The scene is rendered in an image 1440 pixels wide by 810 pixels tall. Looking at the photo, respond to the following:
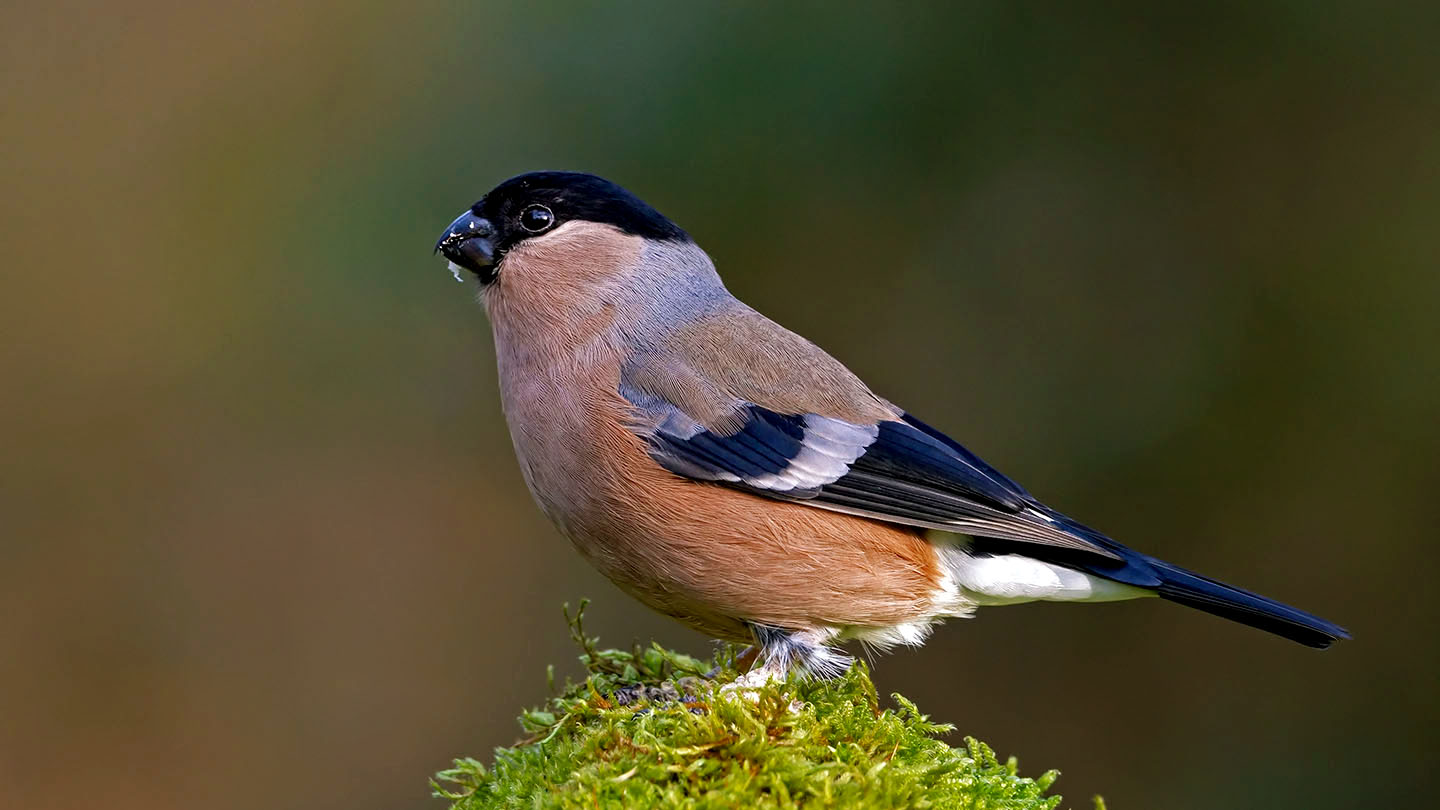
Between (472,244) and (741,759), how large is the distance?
2419 mm

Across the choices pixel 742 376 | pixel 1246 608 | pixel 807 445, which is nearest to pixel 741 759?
pixel 807 445

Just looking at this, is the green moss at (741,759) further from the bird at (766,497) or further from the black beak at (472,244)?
the black beak at (472,244)

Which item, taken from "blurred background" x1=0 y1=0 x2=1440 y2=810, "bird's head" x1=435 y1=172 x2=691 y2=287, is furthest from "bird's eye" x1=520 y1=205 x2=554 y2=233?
"blurred background" x1=0 y1=0 x2=1440 y2=810

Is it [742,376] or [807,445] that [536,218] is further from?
[807,445]

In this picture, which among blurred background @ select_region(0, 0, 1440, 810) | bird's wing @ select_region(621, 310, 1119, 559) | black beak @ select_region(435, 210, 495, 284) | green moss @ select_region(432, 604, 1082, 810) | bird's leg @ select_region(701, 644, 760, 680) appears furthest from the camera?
blurred background @ select_region(0, 0, 1440, 810)

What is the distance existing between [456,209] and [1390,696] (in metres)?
6.31

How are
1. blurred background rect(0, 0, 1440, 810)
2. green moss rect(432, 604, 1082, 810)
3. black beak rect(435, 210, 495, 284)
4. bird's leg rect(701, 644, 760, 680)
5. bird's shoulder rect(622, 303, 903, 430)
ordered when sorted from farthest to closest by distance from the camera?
blurred background rect(0, 0, 1440, 810)
black beak rect(435, 210, 495, 284)
bird's shoulder rect(622, 303, 903, 430)
bird's leg rect(701, 644, 760, 680)
green moss rect(432, 604, 1082, 810)

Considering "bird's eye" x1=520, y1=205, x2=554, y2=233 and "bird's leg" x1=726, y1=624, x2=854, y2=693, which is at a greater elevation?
"bird's eye" x1=520, y1=205, x2=554, y2=233

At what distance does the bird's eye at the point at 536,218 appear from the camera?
15.1ft

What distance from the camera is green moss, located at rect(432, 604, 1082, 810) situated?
2860 mm

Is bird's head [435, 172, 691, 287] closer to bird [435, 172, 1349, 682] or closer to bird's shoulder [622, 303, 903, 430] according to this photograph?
bird [435, 172, 1349, 682]

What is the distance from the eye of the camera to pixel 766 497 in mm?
3945

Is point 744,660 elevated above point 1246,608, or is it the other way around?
point 1246,608

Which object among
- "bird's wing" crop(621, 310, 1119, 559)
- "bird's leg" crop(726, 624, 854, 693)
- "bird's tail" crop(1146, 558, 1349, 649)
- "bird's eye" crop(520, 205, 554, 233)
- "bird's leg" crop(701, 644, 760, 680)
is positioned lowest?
"bird's leg" crop(701, 644, 760, 680)
